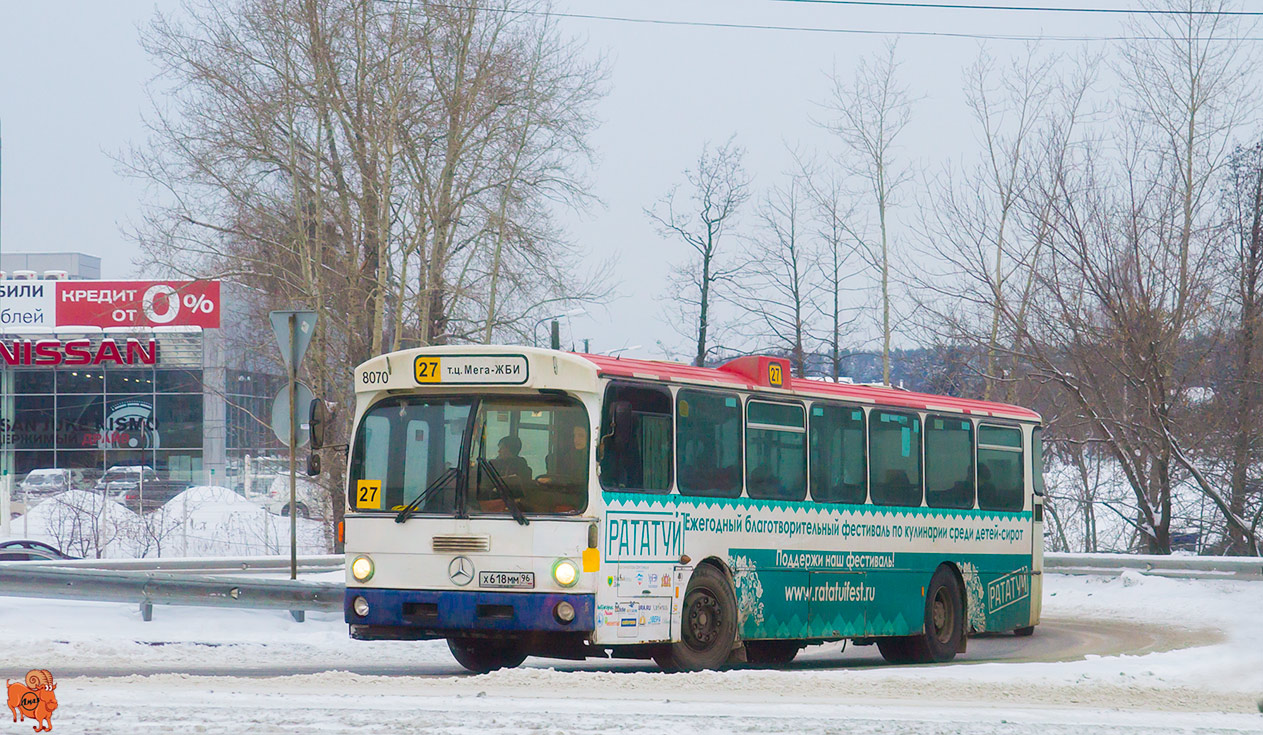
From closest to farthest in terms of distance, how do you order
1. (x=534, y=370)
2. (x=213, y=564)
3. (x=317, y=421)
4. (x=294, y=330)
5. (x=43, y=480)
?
(x=534, y=370)
(x=317, y=421)
(x=294, y=330)
(x=213, y=564)
(x=43, y=480)

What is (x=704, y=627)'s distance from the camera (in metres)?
12.8

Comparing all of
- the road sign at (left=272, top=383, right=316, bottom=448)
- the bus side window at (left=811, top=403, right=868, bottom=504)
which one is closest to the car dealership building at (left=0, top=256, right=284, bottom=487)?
the road sign at (left=272, top=383, right=316, bottom=448)

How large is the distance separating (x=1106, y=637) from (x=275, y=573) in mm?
11429

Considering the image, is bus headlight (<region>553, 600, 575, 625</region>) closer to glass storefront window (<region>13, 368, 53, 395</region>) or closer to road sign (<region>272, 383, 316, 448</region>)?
road sign (<region>272, 383, 316, 448</region>)

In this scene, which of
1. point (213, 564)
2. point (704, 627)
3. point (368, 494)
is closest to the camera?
point (368, 494)

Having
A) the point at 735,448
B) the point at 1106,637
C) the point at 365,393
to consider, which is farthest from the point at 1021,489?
the point at 365,393

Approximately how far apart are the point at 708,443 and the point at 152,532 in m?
17.8

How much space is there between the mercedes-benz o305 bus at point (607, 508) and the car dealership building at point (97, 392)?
153 feet

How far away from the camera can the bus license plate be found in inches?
452

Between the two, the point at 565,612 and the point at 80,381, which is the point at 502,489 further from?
the point at 80,381

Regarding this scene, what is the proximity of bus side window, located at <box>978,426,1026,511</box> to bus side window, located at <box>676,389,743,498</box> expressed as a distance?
4786 millimetres

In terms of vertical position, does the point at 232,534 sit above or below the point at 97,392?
below

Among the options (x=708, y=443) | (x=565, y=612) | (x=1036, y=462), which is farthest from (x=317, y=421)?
(x=1036, y=462)

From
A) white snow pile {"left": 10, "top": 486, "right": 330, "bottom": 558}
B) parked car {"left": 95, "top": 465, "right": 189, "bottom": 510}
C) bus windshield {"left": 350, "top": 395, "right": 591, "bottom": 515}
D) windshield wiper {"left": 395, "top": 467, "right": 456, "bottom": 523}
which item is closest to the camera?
bus windshield {"left": 350, "top": 395, "right": 591, "bottom": 515}
